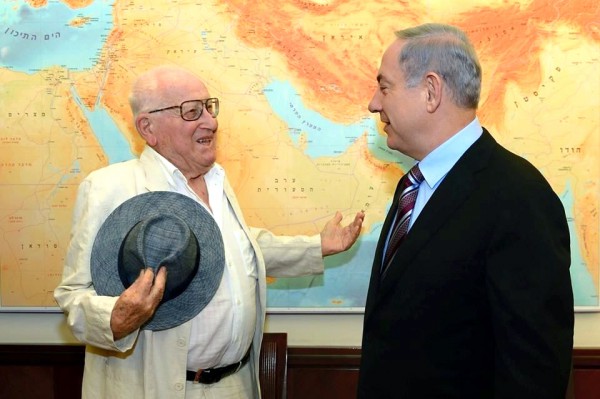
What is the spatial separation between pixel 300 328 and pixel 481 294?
1.47m

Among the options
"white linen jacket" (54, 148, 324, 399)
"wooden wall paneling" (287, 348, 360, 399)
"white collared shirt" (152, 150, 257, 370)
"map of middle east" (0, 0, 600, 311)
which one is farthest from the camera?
"wooden wall paneling" (287, 348, 360, 399)

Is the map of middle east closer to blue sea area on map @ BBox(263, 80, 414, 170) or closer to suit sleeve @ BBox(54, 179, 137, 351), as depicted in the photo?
blue sea area on map @ BBox(263, 80, 414, 170)

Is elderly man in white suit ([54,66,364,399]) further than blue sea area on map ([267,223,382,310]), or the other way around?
blue sea area on map ([267,223,382,310])

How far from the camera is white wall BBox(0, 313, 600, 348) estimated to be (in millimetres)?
2938

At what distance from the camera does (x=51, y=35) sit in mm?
2875

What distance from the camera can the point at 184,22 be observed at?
2.86m

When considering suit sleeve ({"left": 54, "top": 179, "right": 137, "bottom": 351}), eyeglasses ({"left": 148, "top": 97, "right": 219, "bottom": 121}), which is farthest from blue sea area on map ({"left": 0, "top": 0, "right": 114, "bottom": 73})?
suit sleeve ({"left": 54, "top": 179, "right": 137, "bottom": 351})

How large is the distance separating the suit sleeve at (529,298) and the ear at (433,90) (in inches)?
12.8

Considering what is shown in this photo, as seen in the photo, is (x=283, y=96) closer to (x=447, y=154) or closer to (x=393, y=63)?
(x=393, y=63)

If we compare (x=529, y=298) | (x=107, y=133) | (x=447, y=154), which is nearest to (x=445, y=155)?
(x=447, y=154)

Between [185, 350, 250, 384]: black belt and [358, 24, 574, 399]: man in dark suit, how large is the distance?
1.81 feet

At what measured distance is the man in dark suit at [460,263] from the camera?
1528 millimetres

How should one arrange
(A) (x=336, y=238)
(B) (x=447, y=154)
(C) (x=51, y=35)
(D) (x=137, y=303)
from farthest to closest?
(C) (x=51, y=35) < (A) (x=336, y=238) < (D) (x=137, y=303) < (B) (x=447, y=154)

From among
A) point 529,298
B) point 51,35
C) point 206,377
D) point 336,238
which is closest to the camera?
point 529,298
